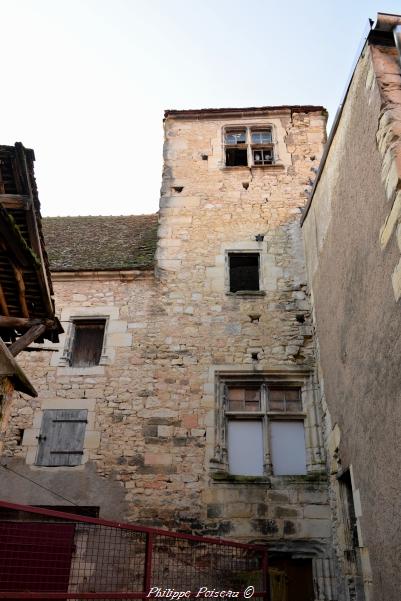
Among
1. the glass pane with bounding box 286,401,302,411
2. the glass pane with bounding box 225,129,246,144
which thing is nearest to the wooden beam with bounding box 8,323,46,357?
the glass pane with bounding box 286,401,302,411

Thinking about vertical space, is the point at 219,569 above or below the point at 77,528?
below

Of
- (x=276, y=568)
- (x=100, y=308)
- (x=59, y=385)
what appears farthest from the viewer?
(x=100, y=308)

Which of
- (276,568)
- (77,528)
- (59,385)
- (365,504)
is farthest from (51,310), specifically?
(276,568)

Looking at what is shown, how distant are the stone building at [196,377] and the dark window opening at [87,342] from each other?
0.06 ft

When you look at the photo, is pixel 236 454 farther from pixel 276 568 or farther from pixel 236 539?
pixel 276 568

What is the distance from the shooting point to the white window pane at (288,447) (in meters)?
6.62

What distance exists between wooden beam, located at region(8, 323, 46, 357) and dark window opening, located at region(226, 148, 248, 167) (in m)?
5.98

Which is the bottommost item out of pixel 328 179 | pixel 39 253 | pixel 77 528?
pixel 77 528

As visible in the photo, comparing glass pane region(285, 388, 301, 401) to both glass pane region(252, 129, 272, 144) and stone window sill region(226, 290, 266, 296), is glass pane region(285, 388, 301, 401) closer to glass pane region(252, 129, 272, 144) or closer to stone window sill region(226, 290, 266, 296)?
stone window sill region(226, 290, 266, 296)

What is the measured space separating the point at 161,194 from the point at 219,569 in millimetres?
6217

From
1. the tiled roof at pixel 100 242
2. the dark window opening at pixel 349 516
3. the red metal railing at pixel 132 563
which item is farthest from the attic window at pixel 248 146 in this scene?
the red metal railing at pixel 132 563

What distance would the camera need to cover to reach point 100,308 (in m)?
7.93

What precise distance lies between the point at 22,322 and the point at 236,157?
6313 mm

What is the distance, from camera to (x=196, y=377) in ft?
23.6
